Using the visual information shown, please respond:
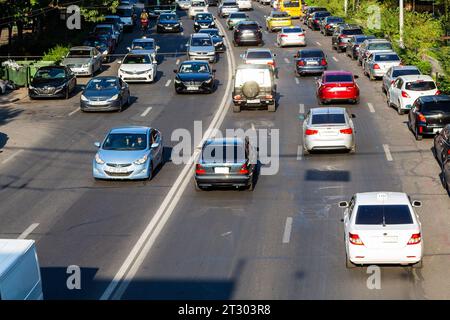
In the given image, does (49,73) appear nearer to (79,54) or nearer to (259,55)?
(79,54)

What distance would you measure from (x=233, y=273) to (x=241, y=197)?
22.1ft

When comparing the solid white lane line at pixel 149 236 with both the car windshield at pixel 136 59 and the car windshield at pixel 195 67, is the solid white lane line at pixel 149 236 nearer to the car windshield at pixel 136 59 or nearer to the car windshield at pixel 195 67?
the car windshield at pixel 195 67

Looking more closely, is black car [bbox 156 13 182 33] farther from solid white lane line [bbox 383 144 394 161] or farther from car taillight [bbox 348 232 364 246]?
car taillight [bbox 348 232 364 246]

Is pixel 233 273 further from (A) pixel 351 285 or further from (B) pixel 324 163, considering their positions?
(B) pixel 324 163

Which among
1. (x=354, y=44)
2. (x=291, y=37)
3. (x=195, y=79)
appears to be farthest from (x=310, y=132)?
(x=291, y=37)

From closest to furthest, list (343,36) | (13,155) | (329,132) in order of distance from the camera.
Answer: (329,132), (13,155), (343,36)

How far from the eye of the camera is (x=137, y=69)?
153 ft

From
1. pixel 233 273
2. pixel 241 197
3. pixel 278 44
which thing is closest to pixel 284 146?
pixel 241 197

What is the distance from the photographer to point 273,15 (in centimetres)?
7219

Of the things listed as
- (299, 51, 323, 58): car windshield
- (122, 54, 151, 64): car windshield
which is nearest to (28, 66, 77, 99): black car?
(122, 54, 151, 64): car windshield

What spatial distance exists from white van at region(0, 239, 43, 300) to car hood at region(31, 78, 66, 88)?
3019 cm

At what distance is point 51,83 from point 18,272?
103 feet

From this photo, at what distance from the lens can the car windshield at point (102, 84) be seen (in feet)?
127

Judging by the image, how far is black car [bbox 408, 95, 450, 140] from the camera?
2972 centimetres
